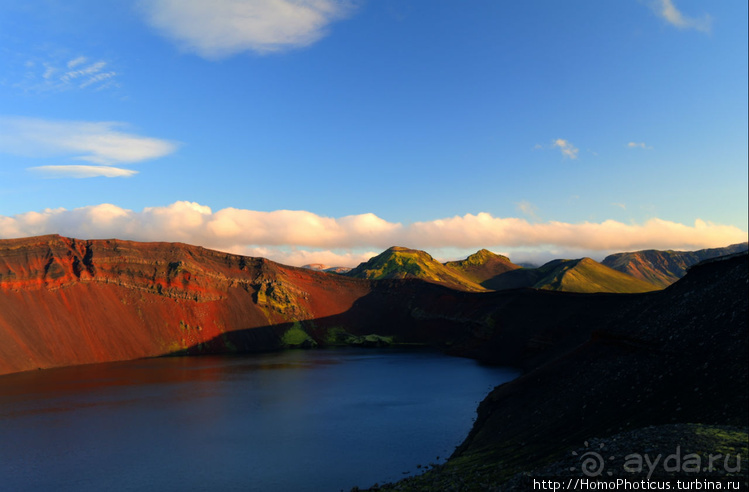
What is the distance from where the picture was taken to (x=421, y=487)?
2706cm

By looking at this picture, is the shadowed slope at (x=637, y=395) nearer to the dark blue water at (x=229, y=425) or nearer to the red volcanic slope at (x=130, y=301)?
the dark blue water at (x=229, y=425)

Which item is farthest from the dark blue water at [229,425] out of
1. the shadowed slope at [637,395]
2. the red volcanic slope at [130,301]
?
the red volcanic slope at [130,301]

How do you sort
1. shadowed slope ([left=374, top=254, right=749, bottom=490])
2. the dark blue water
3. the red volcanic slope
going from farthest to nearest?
1. the red volcanic slope
2. the dark blue water
3. shadowed slope ([left=374, top=254, right=749, bottom=490])

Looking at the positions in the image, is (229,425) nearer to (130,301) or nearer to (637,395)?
(637,395)

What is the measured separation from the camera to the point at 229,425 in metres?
45.6

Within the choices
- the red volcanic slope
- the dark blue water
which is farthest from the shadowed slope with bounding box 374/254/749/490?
the red volcanic slope

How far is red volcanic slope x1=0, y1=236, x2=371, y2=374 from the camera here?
86750 mm

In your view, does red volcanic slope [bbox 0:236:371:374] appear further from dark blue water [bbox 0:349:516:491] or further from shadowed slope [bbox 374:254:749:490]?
shadowed slope [bbox 374:254:749:490]

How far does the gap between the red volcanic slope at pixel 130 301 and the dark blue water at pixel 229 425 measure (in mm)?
11407

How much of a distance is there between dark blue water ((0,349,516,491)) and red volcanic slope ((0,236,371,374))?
11.4m

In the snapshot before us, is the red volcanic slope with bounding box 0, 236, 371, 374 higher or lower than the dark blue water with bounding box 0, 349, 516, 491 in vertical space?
higher

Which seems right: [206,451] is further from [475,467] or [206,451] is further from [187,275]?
[187,275]

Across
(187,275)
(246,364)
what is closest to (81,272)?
(187,275)

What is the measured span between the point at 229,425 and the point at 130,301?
73.4 meters
